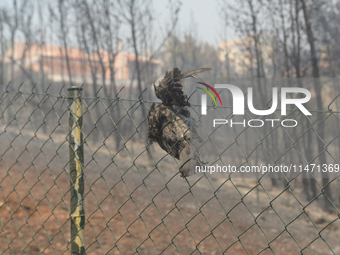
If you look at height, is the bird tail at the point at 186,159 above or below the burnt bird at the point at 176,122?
below

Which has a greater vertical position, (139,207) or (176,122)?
(176,122)

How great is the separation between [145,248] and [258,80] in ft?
25.7

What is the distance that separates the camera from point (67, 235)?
3.84 metres

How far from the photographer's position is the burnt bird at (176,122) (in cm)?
134

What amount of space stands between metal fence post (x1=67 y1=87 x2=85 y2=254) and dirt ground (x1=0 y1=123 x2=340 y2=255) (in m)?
0.08

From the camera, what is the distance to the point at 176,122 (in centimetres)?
138

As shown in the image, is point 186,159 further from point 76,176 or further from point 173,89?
point 76,176

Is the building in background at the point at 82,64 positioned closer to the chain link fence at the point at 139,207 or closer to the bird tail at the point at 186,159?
the chain link fence at the point at 139,207

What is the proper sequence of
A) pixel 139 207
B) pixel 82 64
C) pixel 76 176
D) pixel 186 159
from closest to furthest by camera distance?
pixel 186 159 → pixel 76 176 → pixel 139 207 → pixel 82 64

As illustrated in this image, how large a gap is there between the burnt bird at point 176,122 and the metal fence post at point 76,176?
1.74 ft

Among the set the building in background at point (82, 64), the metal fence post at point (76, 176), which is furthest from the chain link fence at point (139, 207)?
the building in background at point (82, 64)

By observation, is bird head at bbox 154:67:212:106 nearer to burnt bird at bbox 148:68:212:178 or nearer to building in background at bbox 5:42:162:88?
burnt bird at bbox 148:68:212:178

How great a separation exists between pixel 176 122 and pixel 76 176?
74 cm

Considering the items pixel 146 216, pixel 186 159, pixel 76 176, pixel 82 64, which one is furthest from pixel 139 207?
pixel 82 64
